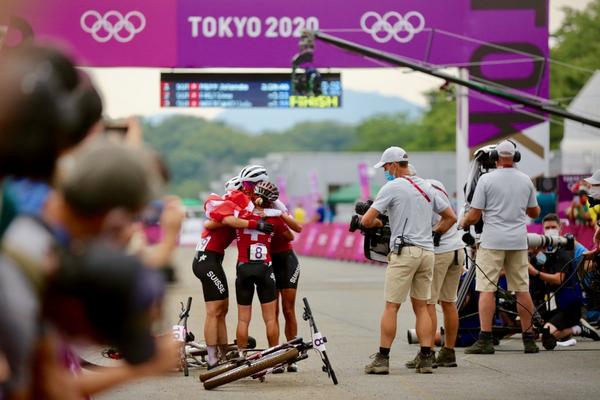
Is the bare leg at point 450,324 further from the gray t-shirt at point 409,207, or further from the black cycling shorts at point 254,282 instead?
the black cycling shorts at point 254,282

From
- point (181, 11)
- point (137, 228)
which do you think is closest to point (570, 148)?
point (181, 11)

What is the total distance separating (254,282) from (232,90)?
1787cm

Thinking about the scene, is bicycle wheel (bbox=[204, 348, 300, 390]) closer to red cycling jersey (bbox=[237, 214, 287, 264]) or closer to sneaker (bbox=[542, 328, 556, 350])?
red cycling jersey (bbox=[237, 214, 287, 264])

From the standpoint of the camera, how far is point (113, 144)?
3049 mm

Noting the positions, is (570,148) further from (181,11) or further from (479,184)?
(479,184)

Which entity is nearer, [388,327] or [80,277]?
[80,277]

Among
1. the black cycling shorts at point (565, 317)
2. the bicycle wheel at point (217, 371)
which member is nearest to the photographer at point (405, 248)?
the bicycle wheel at point (217, 371)

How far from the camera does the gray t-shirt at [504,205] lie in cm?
1356

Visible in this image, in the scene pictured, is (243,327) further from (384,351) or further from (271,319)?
(384,351)

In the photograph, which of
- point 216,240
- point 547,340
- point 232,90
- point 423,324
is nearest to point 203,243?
point 216,240

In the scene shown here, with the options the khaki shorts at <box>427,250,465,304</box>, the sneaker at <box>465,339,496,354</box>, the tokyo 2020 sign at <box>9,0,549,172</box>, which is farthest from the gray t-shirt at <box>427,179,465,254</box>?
the tokyo 2020 sign at <box>9,0,549,172</box>

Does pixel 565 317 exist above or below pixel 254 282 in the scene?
below

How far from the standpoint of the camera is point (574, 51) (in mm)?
80000

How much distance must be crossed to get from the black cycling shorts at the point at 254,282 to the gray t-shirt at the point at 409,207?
1080 mm
